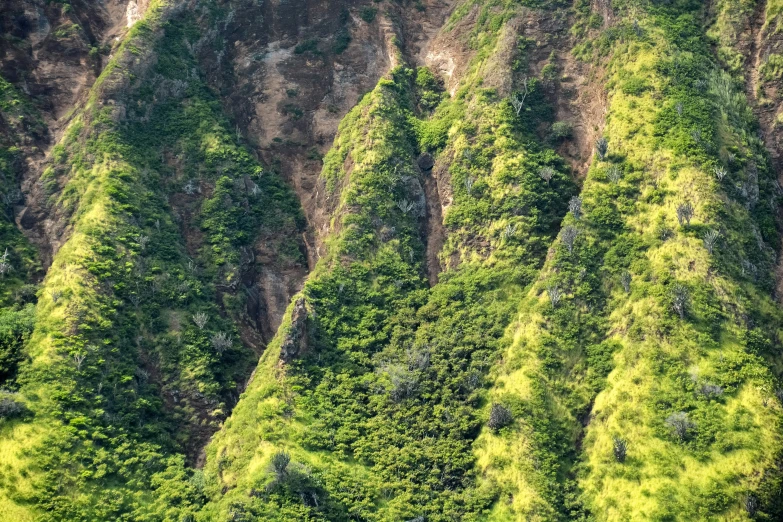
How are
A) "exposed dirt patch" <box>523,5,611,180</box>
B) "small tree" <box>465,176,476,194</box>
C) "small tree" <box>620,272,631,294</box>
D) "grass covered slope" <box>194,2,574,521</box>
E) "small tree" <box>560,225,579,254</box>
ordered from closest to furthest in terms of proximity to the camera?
"grass covered slope" <box>194,2,574,521</box>, "small tree" <box>620,272,631,294</box>, "small tree" <box>560,225,579,254</box>, "small tree" <box>465,176,476,194</box>, "exposed dirt patch" <box>523,5,611,180</box>

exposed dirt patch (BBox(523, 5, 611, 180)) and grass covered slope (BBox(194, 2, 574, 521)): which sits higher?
exposed dirt patch (BBox(523, 5, 611, 180))

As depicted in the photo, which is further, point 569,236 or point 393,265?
point 393,265

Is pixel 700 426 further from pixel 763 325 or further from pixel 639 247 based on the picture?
pixel 639 247

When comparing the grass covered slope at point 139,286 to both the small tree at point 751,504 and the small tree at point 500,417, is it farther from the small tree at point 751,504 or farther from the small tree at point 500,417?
the small tree at point 751,504

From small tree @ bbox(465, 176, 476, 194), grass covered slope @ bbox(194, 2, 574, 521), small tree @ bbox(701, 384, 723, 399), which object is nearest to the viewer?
small tree @ bbox(701, 384, 723, 399)

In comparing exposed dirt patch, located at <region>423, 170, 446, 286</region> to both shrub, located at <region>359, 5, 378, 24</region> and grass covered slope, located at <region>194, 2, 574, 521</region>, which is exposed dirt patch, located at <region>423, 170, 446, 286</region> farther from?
shrub, located at <region>359, 5, 378, 24</region>

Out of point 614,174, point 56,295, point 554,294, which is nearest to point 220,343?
point 56,295

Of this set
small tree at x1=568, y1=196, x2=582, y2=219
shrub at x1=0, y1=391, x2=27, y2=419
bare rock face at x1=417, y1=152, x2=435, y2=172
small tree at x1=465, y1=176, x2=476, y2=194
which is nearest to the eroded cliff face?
bare rock face at x1=417, y1=152, x2=435, y2=172

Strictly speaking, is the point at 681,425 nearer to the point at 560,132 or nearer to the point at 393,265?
the point at 393,265
